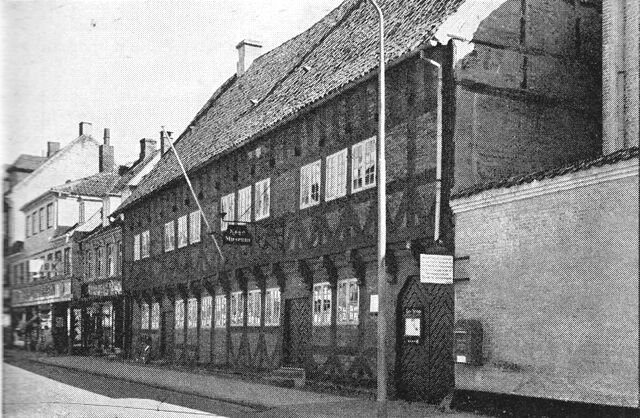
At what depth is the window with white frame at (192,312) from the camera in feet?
91.5

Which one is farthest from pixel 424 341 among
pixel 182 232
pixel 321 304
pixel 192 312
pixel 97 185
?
pixel 97 185

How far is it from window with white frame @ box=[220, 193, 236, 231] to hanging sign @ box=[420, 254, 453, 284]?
1151 centimetres

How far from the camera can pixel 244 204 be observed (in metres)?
23.7

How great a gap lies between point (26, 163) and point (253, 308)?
683 inches

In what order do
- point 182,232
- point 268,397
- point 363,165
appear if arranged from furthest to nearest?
point 182,232 < point 363,165 < point 268,397

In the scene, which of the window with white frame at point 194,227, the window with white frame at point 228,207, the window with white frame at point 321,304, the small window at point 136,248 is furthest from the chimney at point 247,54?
the window with white frame at point 321,304

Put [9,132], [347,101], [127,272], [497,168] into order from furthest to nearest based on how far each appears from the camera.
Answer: [127,272]
[347,101]
[497,168]
[9,132]

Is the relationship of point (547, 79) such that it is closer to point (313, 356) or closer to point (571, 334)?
point (571, 334)

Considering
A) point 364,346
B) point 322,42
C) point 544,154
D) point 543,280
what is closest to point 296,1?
point 543,280

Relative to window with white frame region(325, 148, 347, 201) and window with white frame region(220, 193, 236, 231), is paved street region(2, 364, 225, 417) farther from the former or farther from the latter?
window with white frame region(220, 193, 236, 231)

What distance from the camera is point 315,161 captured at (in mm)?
19422

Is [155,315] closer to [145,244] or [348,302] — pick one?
[145,244]

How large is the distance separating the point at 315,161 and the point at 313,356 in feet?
16.2

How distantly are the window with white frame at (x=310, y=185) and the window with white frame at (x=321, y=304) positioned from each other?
2136 mm
